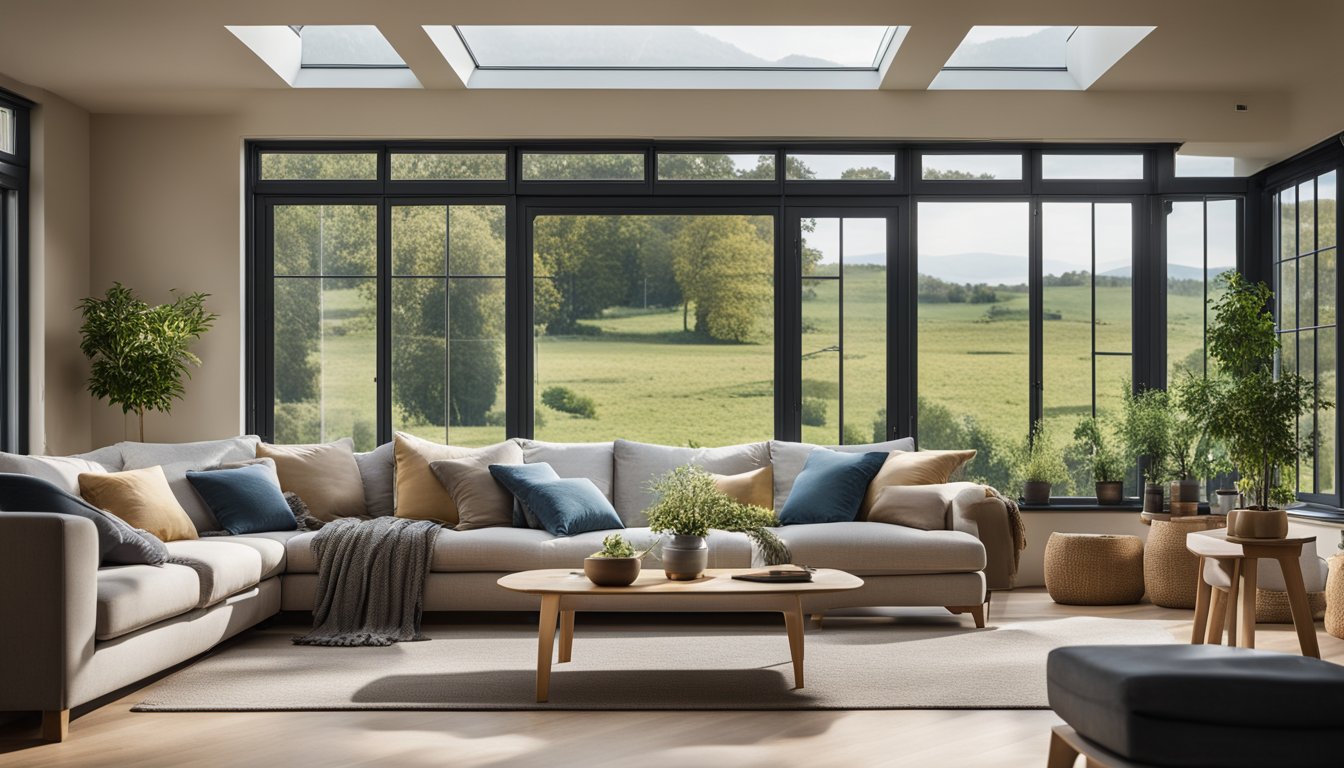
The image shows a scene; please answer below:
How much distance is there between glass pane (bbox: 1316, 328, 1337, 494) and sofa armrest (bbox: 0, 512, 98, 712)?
677cm

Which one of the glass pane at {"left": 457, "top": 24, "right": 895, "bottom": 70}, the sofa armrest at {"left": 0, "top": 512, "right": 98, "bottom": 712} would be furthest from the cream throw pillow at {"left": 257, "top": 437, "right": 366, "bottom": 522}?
the glass pane at {"left": 457, "top": 24, "right": 895, "bottom": 70}

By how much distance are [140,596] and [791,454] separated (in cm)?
379

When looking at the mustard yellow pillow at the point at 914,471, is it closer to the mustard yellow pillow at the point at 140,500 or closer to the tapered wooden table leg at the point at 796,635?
the tapered wooden table leg at the point at 796,635

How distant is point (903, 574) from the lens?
580 cm

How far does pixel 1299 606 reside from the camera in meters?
4.56

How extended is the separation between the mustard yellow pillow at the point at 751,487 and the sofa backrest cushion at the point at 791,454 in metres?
0.13

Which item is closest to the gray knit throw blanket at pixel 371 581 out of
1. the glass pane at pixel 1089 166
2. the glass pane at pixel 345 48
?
the glass pane at pixel 345 48

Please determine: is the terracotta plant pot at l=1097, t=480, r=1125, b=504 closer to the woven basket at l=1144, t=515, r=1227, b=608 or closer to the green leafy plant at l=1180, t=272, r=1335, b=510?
the woven basket at l=1144, t=515, r=1227, b=608

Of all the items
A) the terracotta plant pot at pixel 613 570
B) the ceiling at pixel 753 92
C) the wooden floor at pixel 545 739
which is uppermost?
the ceiling at pixel 753 92

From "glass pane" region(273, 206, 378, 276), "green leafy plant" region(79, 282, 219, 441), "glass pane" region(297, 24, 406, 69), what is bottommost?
"green leafy plant" region(79, 282, 219, 441)

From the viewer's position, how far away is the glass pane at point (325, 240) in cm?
739

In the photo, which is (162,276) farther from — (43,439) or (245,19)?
(245,19)

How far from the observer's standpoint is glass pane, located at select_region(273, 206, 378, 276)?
7391 mm

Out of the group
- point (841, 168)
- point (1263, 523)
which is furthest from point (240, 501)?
point (1263, 523)
